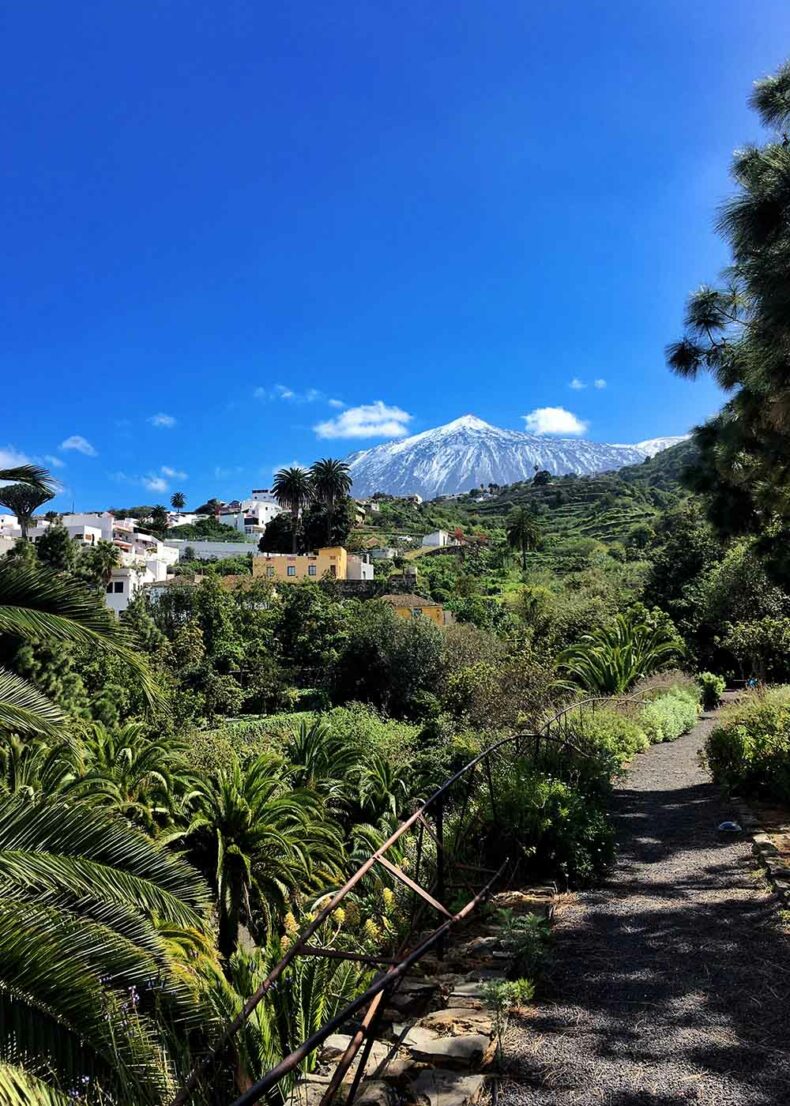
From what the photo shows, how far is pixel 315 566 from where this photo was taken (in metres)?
53.2

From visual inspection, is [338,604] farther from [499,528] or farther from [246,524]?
[246,524]

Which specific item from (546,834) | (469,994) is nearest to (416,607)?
(546,834)

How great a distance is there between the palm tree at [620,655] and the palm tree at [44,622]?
1371cm

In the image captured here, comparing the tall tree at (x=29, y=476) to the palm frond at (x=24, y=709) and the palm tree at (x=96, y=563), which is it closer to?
the palm frond at (x=24, y=709)

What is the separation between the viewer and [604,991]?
11.1 ft

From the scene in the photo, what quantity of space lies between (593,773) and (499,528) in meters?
83.7

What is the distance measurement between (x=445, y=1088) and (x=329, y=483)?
6376cm

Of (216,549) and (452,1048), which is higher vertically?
(216,549)

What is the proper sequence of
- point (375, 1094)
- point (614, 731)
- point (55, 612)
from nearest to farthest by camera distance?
1. point (375, 1094)
2. point (55, 612)
3. point (614, 731)

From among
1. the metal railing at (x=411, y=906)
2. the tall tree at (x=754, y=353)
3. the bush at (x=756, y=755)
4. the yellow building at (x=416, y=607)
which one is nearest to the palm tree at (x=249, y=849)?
the metal railing at (x=411, y=906)

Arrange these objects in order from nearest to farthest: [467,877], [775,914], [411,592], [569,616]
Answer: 1. [775,914]
2. [467,877]
3. [569,616]
4. [411,592]

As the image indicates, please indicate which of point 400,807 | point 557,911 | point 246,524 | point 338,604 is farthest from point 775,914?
point 246,524

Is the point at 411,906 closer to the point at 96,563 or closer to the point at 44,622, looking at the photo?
the point at 44,622

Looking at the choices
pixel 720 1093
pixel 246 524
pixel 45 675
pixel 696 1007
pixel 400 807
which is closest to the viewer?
pixel 720 1093
